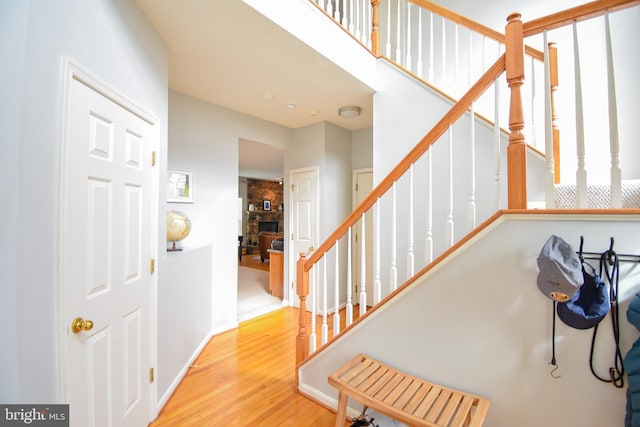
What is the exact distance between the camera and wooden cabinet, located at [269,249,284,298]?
4562 millimetres

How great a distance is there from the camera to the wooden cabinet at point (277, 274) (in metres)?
4.56

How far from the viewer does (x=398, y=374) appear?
5.06 feet

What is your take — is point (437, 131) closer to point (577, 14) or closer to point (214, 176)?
point (577, 14)

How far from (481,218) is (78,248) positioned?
2.48 metres

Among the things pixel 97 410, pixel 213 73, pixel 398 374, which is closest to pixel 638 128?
pixel 398 374

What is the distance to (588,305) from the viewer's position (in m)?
1.06

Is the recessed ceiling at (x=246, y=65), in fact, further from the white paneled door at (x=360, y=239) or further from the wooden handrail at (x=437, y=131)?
the wooden handrail at (x=437, y=131)

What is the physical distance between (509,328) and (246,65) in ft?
8.53

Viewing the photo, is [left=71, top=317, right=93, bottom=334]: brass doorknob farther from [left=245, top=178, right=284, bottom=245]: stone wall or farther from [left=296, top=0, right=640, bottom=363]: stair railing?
[left=245, top=178, right=284, bottom=245]: stone wall

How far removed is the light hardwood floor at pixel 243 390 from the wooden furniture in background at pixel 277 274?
1.50 m

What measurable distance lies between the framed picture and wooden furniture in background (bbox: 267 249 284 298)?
2.02m

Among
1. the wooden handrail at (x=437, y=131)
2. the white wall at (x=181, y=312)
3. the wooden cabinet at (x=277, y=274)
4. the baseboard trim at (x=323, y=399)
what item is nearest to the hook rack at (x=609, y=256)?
the wooden handrail at (x=437, y=131)

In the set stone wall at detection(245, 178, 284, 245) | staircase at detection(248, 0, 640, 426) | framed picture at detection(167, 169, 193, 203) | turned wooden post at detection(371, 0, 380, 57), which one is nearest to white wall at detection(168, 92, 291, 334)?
framed picture at detection(167, 169, 193, 203)

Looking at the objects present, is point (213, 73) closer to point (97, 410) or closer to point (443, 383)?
point (97, 410)
